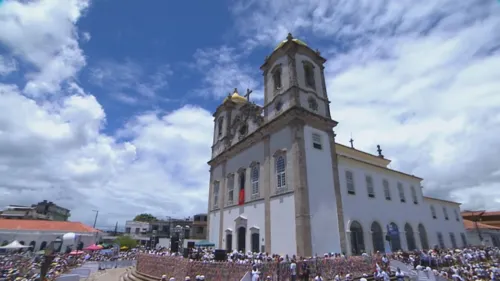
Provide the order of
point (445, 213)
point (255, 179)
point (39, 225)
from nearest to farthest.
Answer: point (255, 179), point (445, 213), point (39, 225)

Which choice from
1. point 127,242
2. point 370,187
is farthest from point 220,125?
point 127,242

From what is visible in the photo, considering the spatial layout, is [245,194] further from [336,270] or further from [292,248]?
[336,270]

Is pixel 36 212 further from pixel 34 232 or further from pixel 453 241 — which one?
pixel 453 241

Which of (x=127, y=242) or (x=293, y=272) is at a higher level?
(x=127, y=242)

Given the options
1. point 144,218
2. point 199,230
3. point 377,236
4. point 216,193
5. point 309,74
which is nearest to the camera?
point 377,236

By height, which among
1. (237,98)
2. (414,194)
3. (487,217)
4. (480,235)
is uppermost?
(237,98)

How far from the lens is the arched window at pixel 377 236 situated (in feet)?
72.8

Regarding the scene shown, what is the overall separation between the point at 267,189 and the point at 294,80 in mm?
9001

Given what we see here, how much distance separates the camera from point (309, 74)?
24.4 m

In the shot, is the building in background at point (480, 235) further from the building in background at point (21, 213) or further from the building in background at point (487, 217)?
the building in background at point (21, 213)

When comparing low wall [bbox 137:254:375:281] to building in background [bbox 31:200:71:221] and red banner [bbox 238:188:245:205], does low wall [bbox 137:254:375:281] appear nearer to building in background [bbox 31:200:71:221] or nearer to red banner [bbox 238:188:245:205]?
red banner [bbox 238:188:245:205]

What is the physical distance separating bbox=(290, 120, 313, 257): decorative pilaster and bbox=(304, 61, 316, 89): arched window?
5.03 meters

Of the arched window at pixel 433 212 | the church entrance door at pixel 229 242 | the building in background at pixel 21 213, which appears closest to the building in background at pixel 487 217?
the arched window at pixel 433 212

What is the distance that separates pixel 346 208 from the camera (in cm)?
2075
